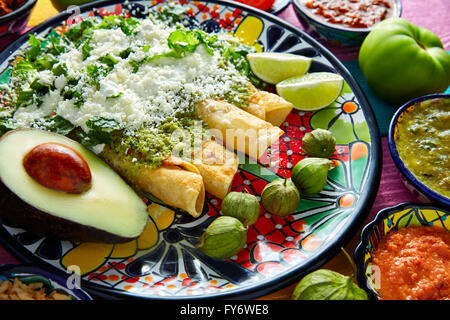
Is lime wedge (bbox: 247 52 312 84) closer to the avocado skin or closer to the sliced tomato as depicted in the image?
the sliced tomato

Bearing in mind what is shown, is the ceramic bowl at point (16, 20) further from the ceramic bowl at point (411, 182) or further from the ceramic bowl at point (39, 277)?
the ceramic bowl at point (411, 182)

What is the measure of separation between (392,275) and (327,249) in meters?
0.29

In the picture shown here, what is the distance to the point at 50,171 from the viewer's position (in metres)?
1.91

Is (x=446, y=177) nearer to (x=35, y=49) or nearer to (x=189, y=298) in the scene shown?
(x=189, y=298)

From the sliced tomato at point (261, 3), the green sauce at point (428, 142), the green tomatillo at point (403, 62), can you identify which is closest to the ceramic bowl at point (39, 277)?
the green sauce at point (428, 142)

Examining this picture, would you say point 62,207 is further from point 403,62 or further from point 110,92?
point 403,62

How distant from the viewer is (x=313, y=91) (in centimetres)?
256

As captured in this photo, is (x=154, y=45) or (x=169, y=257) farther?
(x=154, y=45)

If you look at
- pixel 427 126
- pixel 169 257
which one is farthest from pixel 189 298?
pixel 427 126

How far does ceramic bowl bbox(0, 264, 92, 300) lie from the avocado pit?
0.40 meters

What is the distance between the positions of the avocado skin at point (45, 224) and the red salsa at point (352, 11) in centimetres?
208

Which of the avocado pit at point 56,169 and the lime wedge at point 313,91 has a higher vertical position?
the avocado pit at point 56,169

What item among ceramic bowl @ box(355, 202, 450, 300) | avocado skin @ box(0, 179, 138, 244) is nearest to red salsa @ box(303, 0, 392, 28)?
ceramic bowl @ box(355, 202, 450, 300)

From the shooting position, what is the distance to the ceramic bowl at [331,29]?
2.84 meters
